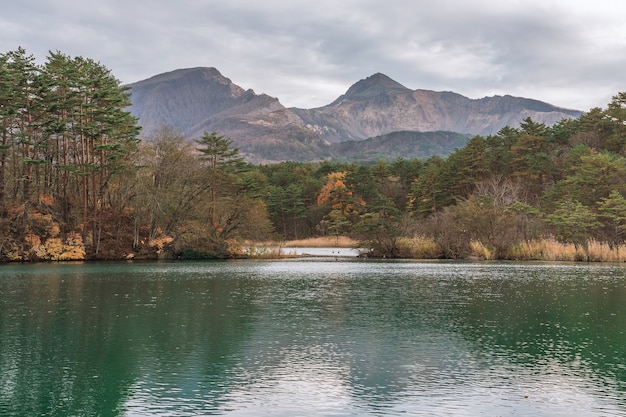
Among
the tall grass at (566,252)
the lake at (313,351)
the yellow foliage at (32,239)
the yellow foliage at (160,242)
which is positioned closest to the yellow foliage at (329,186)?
the yellow foliage at (160,242)

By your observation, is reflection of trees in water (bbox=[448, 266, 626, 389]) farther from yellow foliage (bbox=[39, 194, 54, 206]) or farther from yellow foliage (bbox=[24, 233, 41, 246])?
yellow foliage (bbox=[39, 194, 54, 206])

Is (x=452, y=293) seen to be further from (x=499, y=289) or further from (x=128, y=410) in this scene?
(x=128, y=410)

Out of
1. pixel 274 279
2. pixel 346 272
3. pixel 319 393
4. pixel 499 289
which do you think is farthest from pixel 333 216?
pixel 319 393

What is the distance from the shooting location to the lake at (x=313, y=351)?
10.1 m

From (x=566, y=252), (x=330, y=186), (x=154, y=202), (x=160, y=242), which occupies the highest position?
(x=330, y=186)

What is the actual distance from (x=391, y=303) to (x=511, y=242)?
105 ft

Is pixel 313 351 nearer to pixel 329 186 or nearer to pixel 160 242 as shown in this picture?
pixel 160 242

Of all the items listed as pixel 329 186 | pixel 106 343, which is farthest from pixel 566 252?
pixel 329 186

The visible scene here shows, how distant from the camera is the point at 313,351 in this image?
46.8 feet

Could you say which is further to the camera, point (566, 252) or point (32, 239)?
point (32, 239)

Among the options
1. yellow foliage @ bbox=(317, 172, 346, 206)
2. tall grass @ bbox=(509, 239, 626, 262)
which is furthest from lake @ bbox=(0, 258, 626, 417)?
yellow foliage @ bbox=(317, 172, 346, 206)

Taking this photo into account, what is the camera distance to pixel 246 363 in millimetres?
13023

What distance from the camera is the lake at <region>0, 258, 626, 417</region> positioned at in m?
10.1

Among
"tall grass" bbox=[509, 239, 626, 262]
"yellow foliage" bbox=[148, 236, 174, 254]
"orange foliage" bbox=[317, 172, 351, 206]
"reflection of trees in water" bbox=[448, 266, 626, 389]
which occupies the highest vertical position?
"orange foliage" bbox=[317, 172, 351, 206]
